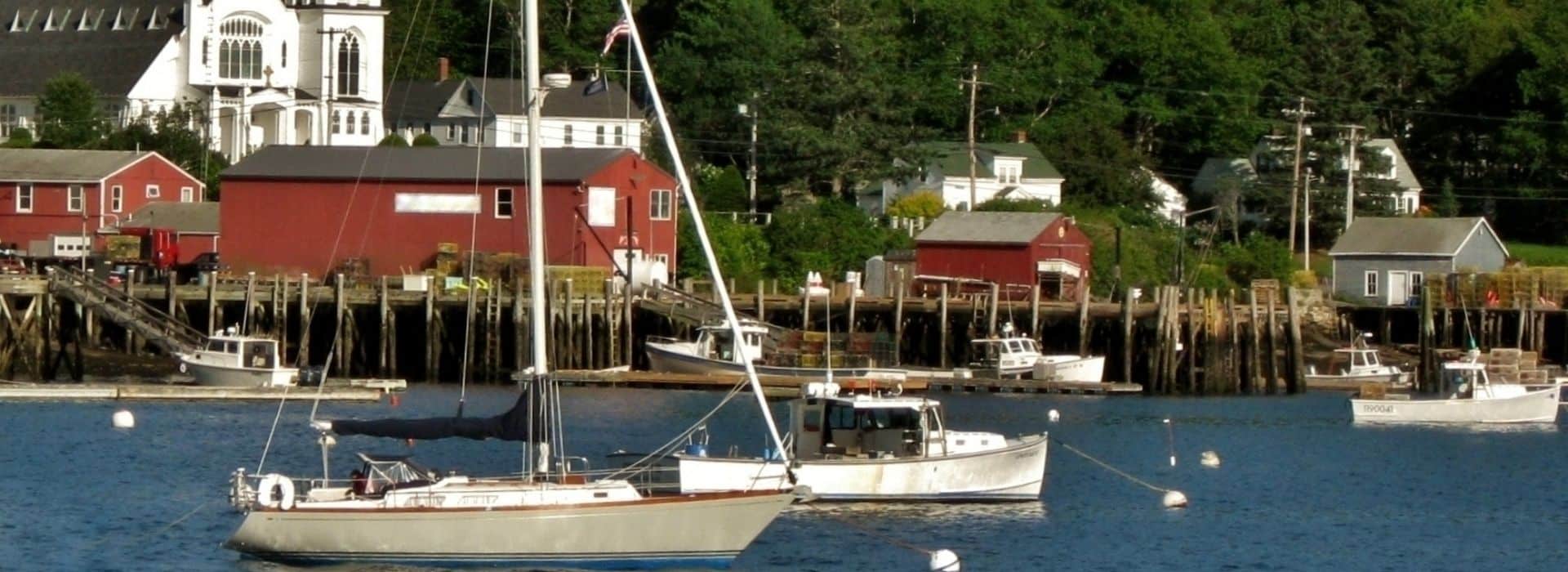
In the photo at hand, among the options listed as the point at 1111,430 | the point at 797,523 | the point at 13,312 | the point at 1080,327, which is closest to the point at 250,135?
the point at 13,312

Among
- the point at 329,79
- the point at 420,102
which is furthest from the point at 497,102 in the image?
the point at 329,79

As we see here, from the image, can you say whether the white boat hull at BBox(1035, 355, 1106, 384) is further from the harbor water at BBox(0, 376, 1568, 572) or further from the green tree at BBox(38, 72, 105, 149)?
the green tree at BBox(38, 72, 105, 149)

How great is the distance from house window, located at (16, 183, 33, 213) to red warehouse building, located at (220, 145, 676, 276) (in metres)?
12.0

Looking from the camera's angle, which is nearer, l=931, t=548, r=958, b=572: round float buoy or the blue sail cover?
the blue sail cover

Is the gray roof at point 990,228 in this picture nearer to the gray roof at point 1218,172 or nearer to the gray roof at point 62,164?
the gray roof at point 1218,172

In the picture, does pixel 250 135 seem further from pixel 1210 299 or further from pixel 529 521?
pixel 529 521

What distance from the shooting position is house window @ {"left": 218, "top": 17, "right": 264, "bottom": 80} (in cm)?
11331

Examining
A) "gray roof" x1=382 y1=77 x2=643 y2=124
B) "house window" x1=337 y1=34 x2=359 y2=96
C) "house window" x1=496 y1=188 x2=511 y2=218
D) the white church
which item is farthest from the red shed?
"house window" x1=337 y1=34 x2=359 y2=96

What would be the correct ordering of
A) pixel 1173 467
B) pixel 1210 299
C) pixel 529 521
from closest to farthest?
1. pixel 529 521
2. pixel 1173 467
3. pixel 1210 299

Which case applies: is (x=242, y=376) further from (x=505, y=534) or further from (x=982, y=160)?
(x=982, y=160)

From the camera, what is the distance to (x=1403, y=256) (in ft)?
300

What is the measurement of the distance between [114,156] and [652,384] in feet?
109

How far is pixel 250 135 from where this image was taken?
365 feet

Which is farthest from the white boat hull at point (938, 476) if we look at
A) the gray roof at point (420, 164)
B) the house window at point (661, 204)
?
the house window at point (661, 204)
